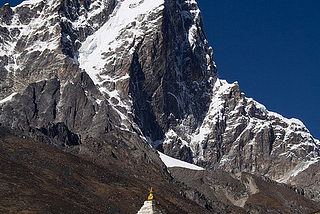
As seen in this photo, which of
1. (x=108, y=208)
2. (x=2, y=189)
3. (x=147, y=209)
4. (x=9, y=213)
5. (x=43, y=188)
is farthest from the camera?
(x=108, y=208)

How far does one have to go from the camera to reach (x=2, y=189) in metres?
164

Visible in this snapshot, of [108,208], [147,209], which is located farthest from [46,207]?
[147,209]

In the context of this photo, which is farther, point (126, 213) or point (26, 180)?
point (126, 213)

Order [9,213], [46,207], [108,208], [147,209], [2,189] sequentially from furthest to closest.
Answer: [108,208] < [2,189] < [46,207] < [9,213] < [147,209]

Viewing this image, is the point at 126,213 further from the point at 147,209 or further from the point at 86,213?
the point at 147,209

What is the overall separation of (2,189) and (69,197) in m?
22.5

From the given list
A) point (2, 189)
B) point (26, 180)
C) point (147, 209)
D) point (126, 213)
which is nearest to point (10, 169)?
point (26, 180)

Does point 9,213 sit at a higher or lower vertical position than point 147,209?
lower

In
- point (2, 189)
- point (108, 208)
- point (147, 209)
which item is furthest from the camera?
point (108, 208)

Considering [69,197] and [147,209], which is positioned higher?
[147,209]

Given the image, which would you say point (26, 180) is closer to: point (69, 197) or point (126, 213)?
point (69, 197)

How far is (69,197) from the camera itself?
7126 inches

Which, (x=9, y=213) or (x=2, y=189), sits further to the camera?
(x=2, y=189)

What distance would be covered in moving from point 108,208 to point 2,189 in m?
38.0
